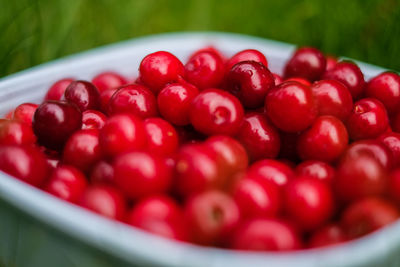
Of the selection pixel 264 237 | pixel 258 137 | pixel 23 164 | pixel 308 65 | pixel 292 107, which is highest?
pixel 308 65

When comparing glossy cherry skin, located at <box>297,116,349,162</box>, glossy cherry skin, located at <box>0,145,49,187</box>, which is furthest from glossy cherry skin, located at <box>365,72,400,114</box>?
glossy cherry skin, located at <box>0,145,49,187</box>

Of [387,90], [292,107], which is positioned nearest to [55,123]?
[292,107]

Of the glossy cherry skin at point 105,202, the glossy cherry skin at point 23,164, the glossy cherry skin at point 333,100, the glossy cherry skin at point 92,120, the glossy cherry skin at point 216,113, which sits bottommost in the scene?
the glossy cherry skin at point 23,164

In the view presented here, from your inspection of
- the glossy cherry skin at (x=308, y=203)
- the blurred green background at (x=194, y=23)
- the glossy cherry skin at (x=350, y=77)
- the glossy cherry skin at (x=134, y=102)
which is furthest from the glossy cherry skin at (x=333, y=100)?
the blurred green background at (x=194, y=23)

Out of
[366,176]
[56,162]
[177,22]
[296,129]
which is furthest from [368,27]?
[56,162]

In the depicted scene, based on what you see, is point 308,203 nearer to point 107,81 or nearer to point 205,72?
point 205,72

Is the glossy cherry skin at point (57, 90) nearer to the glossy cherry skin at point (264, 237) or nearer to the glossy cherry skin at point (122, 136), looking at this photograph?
the glossy cherry skin at point (122, 136)

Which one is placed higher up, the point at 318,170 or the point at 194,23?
the point at 194,23
